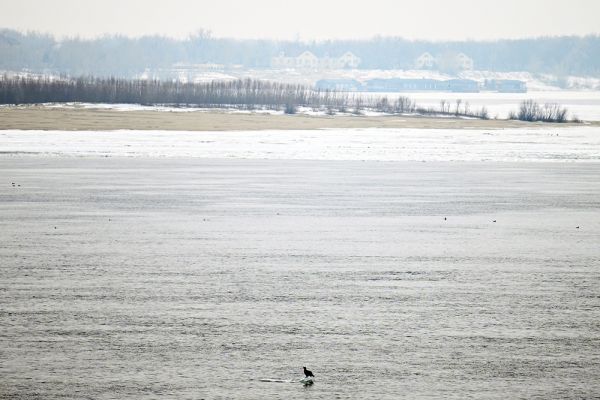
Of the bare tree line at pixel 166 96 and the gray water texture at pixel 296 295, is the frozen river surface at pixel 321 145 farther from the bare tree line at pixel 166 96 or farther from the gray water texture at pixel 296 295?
the bare tree line at pixel 166 96

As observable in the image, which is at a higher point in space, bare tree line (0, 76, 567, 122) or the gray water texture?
the gray water texture

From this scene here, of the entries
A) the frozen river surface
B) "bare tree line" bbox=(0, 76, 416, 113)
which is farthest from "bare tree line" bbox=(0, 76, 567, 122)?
the frozen river surface

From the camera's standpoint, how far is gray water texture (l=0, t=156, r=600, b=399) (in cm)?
688

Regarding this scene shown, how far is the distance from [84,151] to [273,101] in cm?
5530

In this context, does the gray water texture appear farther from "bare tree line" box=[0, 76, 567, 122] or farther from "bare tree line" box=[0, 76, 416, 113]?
"bare tree line" box=[0, 76, 416, 113]

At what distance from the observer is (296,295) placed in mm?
9742

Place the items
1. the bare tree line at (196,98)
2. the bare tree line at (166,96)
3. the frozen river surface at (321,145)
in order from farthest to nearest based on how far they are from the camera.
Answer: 1. the bare tree line at (166,96)
2. the bare tree line at (196,98)
3. the frozen river surface at (321,145)

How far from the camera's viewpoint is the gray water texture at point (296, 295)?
6.88 metres

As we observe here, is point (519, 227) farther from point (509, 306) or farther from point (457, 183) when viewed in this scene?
point (457, 183)

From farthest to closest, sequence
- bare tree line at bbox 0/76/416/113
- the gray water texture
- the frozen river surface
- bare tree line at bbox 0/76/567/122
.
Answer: bare tree line at bbox 0/76/416/113 → bare tree line at bbox 0/76/567/122 → the frozen river surface → the gray water texture

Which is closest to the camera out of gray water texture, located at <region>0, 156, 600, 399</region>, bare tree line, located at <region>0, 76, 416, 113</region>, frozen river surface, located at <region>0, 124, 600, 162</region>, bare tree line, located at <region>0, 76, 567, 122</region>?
gray water texture, located at <region>0, 156, 600, 399</region>

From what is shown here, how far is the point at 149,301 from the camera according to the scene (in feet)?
30.9

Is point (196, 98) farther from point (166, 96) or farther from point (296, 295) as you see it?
point (296, 295)

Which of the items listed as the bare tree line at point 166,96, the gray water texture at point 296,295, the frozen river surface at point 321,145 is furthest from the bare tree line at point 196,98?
the gray water texture at point 296,295
